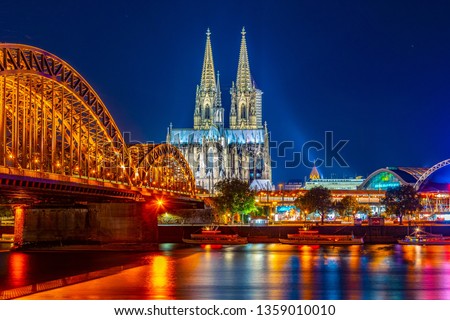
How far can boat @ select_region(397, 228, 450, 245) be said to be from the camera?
94688mm

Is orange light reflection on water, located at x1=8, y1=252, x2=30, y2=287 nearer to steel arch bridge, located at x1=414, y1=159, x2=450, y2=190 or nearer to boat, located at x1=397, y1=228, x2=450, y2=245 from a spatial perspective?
boat, located at x1=397, y1=228, x2=450, y2=245

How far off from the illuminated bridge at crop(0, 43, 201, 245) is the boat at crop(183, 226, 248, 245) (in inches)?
253

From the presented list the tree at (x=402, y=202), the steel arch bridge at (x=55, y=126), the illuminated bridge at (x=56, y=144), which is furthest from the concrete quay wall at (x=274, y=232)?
the tree at (x=402, y=202)

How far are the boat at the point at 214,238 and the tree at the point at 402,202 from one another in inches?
1624

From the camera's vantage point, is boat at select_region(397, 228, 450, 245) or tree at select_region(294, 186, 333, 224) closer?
boat at select_region(397, 228, 450, 245)

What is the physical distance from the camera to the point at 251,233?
104688 mm

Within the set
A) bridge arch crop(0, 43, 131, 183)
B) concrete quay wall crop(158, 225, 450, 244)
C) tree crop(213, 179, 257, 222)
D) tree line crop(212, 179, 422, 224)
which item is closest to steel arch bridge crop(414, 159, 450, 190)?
tree line crop(212, 179, 422, 224)

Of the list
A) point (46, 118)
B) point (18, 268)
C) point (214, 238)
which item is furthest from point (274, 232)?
point (18, 268)

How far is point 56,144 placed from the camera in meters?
75.2

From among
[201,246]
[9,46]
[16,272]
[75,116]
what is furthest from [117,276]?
[201,246]

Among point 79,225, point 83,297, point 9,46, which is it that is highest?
point 9,46

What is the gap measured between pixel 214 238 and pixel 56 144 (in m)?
30.2
